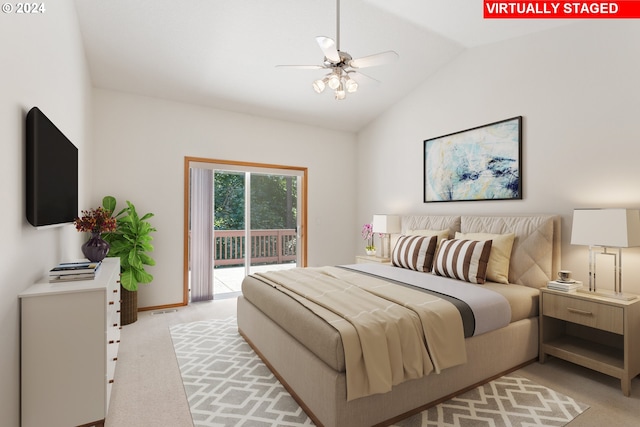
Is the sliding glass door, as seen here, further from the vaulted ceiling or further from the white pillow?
the white pillow

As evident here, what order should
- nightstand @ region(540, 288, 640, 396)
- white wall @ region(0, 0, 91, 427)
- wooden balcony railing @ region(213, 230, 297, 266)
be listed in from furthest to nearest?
1. wooden balcony railing @ region(213, 230, 297, 266)
2. nightstand @ region(540, 288, 640, 396)
3. white wall @ region(0, 0, 91, 427)

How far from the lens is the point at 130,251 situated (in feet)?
12.0

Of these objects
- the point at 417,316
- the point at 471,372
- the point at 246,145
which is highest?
the point at 246,145

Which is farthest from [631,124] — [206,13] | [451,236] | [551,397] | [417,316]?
[206,13]

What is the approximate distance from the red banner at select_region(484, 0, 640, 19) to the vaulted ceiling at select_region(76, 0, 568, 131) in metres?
0.08

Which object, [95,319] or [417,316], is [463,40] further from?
[95,319]

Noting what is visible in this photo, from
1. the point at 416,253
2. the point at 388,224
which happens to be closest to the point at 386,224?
the point at 388,224

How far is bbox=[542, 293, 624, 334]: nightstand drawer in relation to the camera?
2236 millimetres

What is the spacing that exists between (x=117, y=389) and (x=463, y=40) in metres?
4.57

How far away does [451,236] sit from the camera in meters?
3.67

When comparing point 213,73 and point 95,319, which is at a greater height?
point 213,73

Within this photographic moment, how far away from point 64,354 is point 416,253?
302 centimetres

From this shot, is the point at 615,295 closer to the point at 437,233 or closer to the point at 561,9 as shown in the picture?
the point at 437,233

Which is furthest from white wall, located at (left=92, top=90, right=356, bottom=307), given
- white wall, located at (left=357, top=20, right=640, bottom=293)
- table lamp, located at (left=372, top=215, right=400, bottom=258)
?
white wall, located at (left=357, top=20, right=640, bottom=293)
